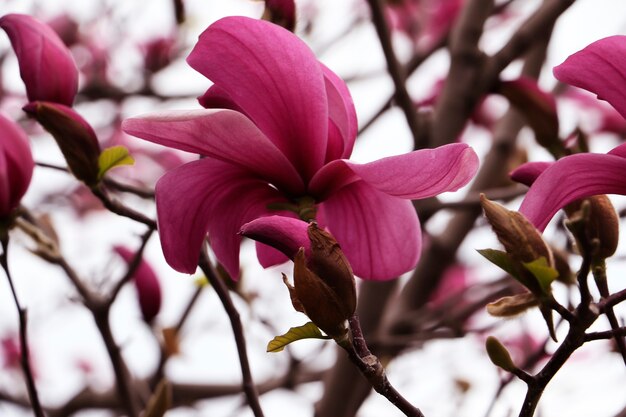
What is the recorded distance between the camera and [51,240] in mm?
851

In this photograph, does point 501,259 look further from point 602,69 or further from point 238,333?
point 238,333

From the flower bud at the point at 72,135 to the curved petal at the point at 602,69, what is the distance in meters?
0.39

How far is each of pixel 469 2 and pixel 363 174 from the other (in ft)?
2.69

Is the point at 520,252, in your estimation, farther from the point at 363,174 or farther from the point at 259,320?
the point at 259,320

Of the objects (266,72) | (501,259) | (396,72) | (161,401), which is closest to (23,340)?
(161,401)

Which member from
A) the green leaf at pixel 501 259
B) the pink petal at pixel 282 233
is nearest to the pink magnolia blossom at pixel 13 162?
the pink petal at pixel 282 233

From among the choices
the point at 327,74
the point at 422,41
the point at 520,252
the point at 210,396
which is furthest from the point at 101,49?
the point at 520,252

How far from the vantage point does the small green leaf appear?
509 mm

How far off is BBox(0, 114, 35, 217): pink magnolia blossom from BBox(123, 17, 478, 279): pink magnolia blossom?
15cm

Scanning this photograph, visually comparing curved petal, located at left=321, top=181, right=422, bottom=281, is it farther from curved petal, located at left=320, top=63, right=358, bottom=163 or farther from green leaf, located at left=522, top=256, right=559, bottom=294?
green leaf, located at left=522, top=256, right=559, bottom=294

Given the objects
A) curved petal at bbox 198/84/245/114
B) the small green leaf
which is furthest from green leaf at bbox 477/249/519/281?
curved petal at bbox 198/84/245/114

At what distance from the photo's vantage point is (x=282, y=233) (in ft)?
1.73

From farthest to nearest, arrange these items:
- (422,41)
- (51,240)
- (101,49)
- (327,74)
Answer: (101,49), (422,41), (51,240), (327,74)

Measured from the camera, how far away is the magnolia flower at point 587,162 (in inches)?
20.7
